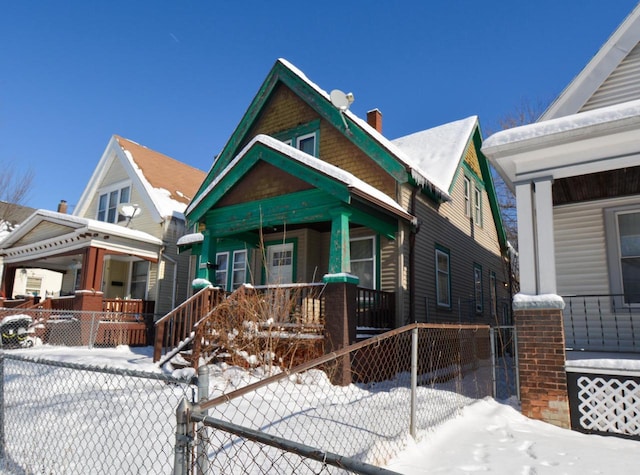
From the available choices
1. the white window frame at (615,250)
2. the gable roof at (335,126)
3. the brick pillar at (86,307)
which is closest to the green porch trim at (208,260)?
the gable roof at (335,126)

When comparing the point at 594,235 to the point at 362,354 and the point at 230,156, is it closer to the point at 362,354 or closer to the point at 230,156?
the point at 362,354

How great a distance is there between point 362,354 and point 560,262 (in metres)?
4.34

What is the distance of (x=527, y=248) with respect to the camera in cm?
632

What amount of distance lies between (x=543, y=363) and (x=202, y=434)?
17.1 feet

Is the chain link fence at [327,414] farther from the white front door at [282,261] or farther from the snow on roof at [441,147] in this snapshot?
the snow on roof at [441,147]

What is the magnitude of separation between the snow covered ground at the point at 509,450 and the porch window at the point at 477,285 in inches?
362

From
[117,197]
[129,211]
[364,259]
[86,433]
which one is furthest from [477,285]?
[117,197]

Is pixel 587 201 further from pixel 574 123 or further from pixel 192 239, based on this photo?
pixel 192 239

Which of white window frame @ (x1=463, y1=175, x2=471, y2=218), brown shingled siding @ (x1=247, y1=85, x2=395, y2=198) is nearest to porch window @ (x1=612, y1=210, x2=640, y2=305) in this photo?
brown shingled siding @ (x1=247, y1=85, x2=395, y2=198)

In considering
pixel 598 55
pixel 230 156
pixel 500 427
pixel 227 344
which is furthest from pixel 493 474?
pixel 230 156

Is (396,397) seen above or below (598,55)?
below

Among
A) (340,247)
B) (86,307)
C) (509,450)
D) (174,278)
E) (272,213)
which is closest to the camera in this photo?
(509,450)

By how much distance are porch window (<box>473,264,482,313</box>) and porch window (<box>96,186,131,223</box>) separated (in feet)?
45.6

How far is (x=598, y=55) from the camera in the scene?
844 cm
